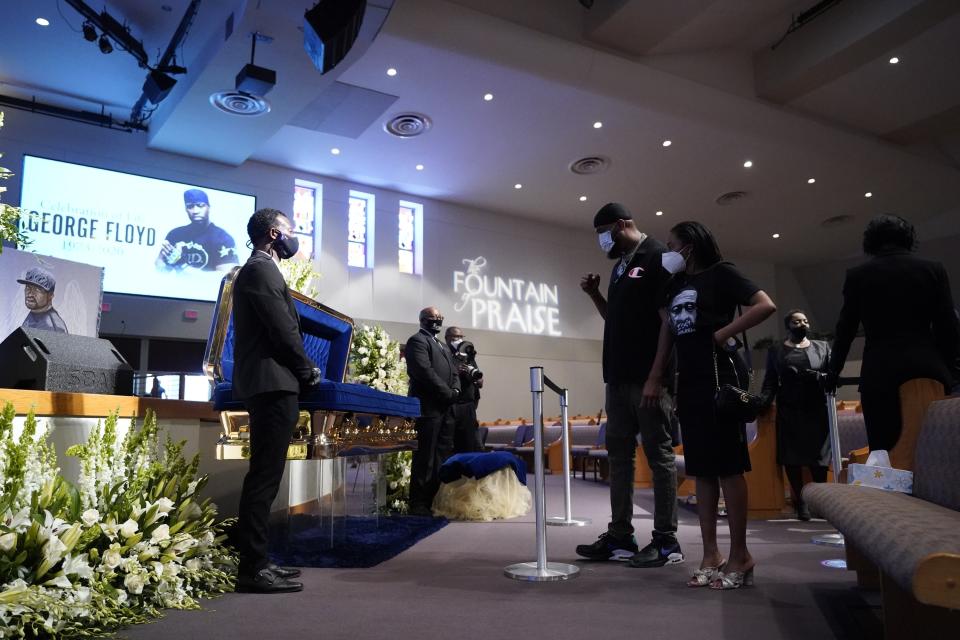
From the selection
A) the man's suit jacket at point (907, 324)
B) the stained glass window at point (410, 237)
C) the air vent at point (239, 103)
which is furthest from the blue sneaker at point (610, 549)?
the stained glass window at point (410, 237)

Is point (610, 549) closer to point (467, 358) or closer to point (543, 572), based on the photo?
point (543, 572)

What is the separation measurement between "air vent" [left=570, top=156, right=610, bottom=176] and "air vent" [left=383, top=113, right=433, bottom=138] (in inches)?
116

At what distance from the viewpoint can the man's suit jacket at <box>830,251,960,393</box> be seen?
7.68 ft

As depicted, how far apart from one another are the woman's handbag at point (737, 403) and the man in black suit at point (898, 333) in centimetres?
36

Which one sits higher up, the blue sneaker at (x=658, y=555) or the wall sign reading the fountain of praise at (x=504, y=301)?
the wall sign reading the fountain of praise at (x=504, y=301)

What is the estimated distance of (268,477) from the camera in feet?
8.13

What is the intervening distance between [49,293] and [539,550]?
127 inches

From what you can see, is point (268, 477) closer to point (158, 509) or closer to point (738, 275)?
point (158, 509)

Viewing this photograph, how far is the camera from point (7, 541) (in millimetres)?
1626

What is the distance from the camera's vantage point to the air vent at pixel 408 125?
10289 millimetres

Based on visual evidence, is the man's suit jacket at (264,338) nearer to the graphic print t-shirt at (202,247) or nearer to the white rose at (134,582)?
the white rose at (134,582)

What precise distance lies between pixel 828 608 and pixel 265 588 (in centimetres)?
185

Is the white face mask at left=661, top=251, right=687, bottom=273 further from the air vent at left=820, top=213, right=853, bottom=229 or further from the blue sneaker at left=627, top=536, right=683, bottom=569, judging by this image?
the air vent at left=820, top=213, right=853, bottom=229

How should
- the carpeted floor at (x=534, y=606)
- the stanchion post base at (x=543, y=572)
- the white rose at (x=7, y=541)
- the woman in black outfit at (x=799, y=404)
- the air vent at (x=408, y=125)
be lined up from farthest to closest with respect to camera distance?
the air vent at (x=408, y=125) < the woman in black outfit at (x=799, y=404) < the stanchion post base at (x=543, y=572) < the carpeted floor at (x=534, y=606) < the white rose at (x=7, y=541)
